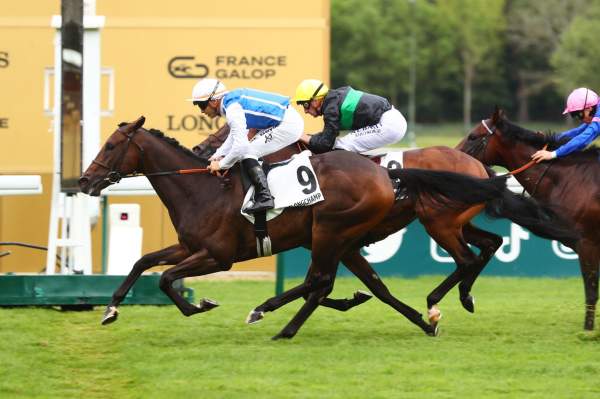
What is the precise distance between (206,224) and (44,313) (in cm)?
208

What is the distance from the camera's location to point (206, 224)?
332 inches

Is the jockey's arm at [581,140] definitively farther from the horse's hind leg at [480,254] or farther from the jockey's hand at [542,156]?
the horse's hind leg at [480,254]

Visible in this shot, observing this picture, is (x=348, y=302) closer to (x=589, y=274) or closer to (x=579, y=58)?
(x=589, y=274)

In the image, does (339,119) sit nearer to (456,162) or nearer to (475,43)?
(456,162)

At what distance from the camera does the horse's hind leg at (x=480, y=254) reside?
30.6 feet

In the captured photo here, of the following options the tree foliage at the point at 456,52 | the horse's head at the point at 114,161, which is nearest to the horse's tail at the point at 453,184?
the horse's head at the point at 114,161

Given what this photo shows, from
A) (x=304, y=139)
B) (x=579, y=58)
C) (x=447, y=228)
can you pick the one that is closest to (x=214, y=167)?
(x=304, y=139)

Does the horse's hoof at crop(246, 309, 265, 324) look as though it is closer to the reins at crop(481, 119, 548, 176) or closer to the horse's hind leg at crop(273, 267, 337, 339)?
the horse's hind leg at crop(273, 267, 337, 339)

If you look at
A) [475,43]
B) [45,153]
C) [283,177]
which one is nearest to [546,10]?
[475,43]

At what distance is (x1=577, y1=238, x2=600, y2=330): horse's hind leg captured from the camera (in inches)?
355

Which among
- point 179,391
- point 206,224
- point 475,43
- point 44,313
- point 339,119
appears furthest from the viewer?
point 475,43

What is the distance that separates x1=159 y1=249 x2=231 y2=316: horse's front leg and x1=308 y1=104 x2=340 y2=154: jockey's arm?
49.7 inches

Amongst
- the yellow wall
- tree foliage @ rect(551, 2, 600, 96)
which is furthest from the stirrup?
tree foliage @ rect(551, 2, 600, 96)

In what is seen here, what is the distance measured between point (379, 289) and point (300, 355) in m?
1.26
